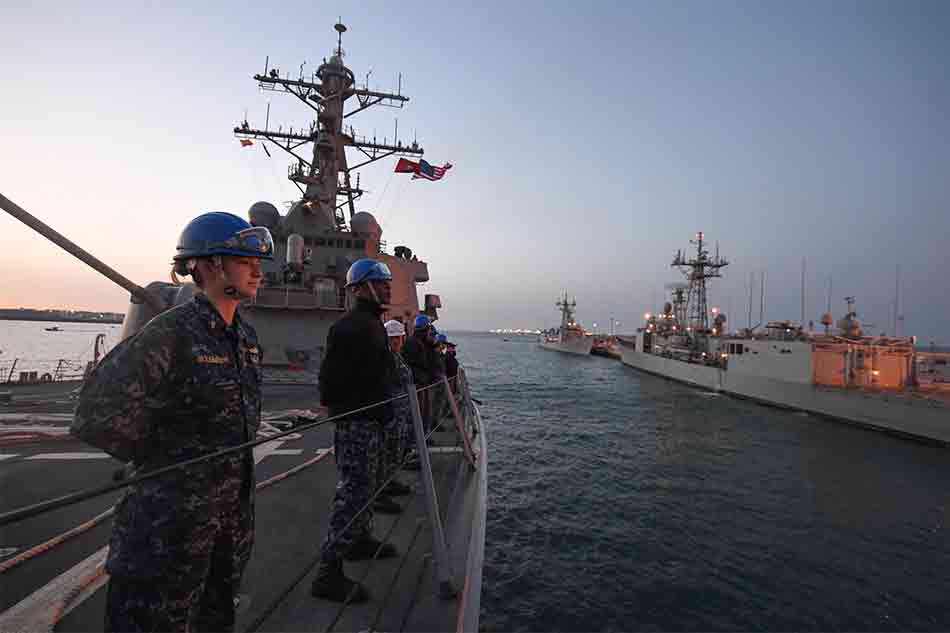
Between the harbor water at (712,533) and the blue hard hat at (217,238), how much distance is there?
206 inches

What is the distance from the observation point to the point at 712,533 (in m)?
7.76

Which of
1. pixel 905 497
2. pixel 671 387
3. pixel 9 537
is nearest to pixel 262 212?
pixel 9 537

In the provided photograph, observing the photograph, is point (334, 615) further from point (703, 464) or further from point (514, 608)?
point (703, 464)

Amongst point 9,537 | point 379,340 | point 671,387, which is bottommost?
point 671,387

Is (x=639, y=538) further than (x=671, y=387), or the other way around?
(x=671, y=387)

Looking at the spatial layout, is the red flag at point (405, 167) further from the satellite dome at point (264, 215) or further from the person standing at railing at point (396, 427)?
the person standing at railing at point (396, 427)

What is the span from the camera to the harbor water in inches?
219

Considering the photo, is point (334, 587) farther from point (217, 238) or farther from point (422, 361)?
point (422, 361)

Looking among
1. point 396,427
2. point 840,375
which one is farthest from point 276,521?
point 840,375

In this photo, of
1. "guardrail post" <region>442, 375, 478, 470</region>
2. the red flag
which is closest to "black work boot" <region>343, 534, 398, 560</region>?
"guardrail post" <region>442, 375, 478, 470</region>

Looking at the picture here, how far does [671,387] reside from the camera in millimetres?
34594

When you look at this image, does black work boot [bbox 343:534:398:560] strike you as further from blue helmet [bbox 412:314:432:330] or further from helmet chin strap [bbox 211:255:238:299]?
blue helmet [bbox 412:314:432:330]

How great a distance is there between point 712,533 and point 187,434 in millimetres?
9072

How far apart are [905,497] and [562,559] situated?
10583 millimetres
